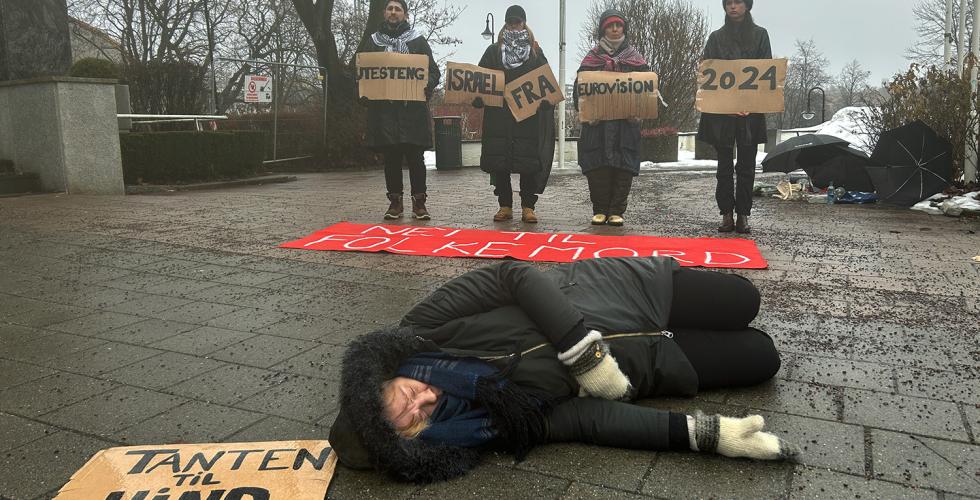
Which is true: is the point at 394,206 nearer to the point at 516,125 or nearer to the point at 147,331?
the point at 516,125

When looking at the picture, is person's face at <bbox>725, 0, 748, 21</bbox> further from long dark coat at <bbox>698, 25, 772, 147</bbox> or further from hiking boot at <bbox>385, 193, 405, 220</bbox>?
hiking boot at <bbox>385, 193, 405, 220</bbox>

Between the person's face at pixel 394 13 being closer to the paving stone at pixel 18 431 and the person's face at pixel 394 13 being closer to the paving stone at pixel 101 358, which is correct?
the paving stone at pixel 101 358

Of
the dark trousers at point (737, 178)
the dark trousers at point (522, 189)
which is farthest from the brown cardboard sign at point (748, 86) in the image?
the dark trousers at point (522, 189)

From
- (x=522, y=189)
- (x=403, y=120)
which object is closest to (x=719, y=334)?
(x=522, y=189)

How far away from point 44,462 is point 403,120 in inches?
238

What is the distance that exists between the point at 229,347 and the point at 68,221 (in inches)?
232

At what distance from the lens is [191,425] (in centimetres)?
315

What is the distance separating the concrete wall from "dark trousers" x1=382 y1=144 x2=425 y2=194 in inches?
237

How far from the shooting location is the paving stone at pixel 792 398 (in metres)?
3.11

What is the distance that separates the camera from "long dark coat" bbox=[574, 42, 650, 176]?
26.3ft

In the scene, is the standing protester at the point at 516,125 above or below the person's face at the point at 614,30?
below

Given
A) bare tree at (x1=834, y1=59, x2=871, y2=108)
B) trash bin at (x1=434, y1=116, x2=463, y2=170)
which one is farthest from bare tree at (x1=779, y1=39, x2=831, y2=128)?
trash bin at (x1=434, y1=116, x2=463, y2=170)

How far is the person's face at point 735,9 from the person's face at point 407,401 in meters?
5.99

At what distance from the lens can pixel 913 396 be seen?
3.23 metres
